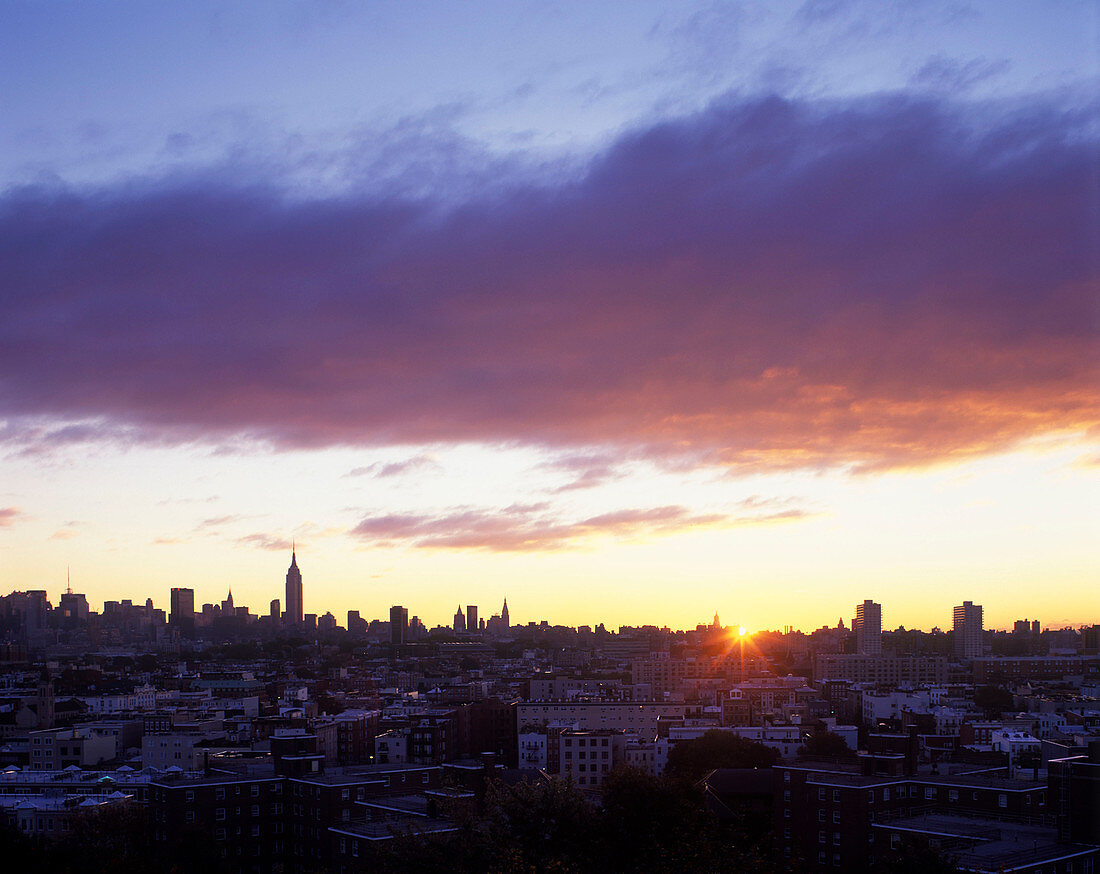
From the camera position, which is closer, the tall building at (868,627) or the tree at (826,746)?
the tree at (826,746)

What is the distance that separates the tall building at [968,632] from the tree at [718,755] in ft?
370

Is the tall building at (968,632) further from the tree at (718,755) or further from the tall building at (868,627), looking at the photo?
the tree at (718,755)

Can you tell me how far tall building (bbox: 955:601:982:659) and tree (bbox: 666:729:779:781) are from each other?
113 metres

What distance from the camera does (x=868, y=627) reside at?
17612 cm

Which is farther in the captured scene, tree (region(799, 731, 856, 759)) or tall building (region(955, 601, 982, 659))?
tall building (region(955, 601, 982, 659))

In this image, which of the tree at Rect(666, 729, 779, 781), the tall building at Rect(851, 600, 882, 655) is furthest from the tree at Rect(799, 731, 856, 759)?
the tall building at Rect(851, 600, 882, 655)

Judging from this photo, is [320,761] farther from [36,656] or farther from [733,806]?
[36,656]

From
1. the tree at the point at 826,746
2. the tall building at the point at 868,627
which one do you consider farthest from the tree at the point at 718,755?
the tall building at the point at 868,627

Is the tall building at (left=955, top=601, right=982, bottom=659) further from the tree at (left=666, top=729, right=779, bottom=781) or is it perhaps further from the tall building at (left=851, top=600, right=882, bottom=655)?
the tree at (left=666, top=729, right=779, bottom=781)

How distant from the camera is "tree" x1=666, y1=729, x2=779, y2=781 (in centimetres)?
5153

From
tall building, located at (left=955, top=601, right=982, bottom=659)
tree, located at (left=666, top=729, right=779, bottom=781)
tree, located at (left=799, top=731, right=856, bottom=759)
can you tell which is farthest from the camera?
tall building, located at (left=955, top=601, right=982, bottom=659)

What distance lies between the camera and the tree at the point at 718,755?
51531 millimetres

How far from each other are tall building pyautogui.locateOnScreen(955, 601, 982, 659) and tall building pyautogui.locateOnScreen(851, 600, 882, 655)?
10056 millimetres

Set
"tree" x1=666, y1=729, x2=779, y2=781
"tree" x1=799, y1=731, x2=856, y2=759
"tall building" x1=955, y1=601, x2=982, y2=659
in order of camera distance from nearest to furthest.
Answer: "tree" x1=666, y1=729, x2=779, y2=781 < "tree" x1=799, y1=731, x2=856, y2=759 < "tall building" x1=955, y1=601, x2=982, y2=659
